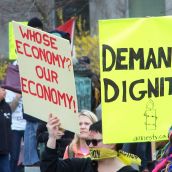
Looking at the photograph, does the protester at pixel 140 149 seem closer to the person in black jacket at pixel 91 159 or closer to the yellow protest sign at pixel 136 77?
the yellow protest sign at pixel 136 77

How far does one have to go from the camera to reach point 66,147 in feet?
24.1

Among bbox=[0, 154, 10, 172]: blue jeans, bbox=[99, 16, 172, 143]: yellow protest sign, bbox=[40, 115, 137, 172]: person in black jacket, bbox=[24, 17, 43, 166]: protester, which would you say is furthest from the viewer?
bbox=[0, 154, 10, 172]: blue jeans

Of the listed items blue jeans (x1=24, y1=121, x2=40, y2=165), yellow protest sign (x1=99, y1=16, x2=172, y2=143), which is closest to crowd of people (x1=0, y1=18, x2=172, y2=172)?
blue jeans (x1=24, y1=121, x2=40, y2=165)

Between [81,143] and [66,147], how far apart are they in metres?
0.32

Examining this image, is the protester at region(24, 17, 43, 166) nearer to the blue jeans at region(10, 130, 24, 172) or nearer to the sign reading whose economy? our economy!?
the blue jeans at region(10, 130, 24, 172)

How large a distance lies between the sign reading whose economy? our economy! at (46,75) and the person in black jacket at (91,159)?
94 millimetres

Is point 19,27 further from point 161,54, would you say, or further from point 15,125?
point 15,125

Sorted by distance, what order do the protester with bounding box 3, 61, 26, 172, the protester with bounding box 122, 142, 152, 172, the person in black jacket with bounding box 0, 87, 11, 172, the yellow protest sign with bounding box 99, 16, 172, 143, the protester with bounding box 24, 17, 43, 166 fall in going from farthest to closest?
the protester with bounding box 3, 61, 26, 172
the person in black jacket with bounding box 0, 87, 11, 172
the protester with bounding box 24, 17, 43, 166
the protester with bounding box 122, 142, 152, 172
the yellow protest sign with bounding box 99, 16, 172, 143

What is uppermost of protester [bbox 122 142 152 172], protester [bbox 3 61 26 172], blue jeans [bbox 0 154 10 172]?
protester [bbox 3 61 26 172]

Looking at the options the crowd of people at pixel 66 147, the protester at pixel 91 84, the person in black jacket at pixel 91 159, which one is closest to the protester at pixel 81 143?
the crowd of people at pixel 66 147

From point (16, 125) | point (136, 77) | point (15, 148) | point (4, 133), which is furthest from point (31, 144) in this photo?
point (136, 77)

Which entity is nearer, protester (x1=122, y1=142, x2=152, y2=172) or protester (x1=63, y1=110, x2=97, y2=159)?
protester (x1=63, y1=110, x2=97, y2=159)

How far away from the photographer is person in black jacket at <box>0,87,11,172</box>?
1023 cm

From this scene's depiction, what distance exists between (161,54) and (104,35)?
429 millimetres
